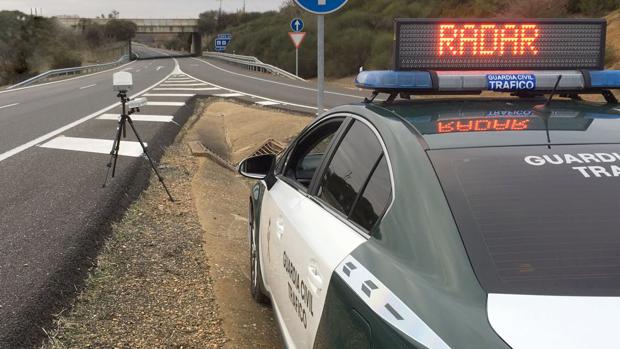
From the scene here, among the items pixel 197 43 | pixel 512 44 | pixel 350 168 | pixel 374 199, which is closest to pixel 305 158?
pixel 350 168

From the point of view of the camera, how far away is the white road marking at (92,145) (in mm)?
9055

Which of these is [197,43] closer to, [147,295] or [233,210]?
[233,210]

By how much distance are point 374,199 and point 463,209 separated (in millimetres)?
442

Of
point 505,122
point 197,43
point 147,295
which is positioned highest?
point 197,43

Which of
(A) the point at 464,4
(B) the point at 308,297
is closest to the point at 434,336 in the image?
(B) the point at 308,297

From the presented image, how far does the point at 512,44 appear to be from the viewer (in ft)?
10.6

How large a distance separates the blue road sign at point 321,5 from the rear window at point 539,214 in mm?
4236

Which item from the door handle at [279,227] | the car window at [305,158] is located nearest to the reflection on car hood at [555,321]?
the door handle at [279,227]

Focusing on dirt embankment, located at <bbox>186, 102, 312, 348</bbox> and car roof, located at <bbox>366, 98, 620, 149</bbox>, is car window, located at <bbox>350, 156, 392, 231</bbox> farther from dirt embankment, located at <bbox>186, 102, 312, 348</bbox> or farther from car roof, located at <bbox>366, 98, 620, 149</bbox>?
dirt embankment, located at <bbox>186, 102, 312, 348</bbox>

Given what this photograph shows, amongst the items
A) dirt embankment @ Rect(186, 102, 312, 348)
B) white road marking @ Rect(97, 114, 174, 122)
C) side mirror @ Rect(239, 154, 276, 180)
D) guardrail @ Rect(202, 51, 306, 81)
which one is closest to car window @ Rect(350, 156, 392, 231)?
dirt embankment @ Rect(186, 102, 312, 348)

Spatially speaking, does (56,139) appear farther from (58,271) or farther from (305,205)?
(305,205)

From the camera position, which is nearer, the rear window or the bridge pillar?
the rear window

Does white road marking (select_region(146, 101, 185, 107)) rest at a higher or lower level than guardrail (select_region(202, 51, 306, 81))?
lower

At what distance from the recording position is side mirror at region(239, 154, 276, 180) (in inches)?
165
